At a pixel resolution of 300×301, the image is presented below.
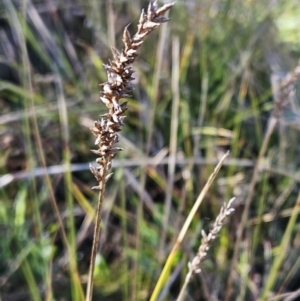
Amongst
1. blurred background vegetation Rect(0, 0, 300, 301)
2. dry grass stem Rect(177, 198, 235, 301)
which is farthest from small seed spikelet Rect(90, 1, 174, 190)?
blurred background vegetation Rect(0, 0, 300, 301)

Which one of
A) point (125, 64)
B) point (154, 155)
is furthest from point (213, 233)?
point (154, 155)

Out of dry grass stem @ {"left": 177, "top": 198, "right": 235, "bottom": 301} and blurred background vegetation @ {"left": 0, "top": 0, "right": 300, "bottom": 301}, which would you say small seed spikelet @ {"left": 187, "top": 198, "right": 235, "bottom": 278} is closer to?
dry grass stem @ {"left": 177, "top": 198, "right": 235, "bottom": 301}

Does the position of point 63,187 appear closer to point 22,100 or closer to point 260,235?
point 22,100

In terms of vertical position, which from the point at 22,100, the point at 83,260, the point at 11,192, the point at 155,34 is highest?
the point at 155,34

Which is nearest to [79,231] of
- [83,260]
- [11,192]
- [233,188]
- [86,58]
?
[83,260]

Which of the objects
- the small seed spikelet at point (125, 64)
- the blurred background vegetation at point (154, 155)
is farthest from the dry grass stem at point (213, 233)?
the blurred background vegetation at point (154, 155)

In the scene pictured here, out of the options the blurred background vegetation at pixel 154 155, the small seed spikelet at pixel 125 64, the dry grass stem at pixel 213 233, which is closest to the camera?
the small seed spikelet at pixel 125 64

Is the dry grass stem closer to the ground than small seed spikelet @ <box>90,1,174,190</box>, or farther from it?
closer to the ground

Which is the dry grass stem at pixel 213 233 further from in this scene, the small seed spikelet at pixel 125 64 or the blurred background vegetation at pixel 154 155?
the blurred background vegetation at pixel 154 155
